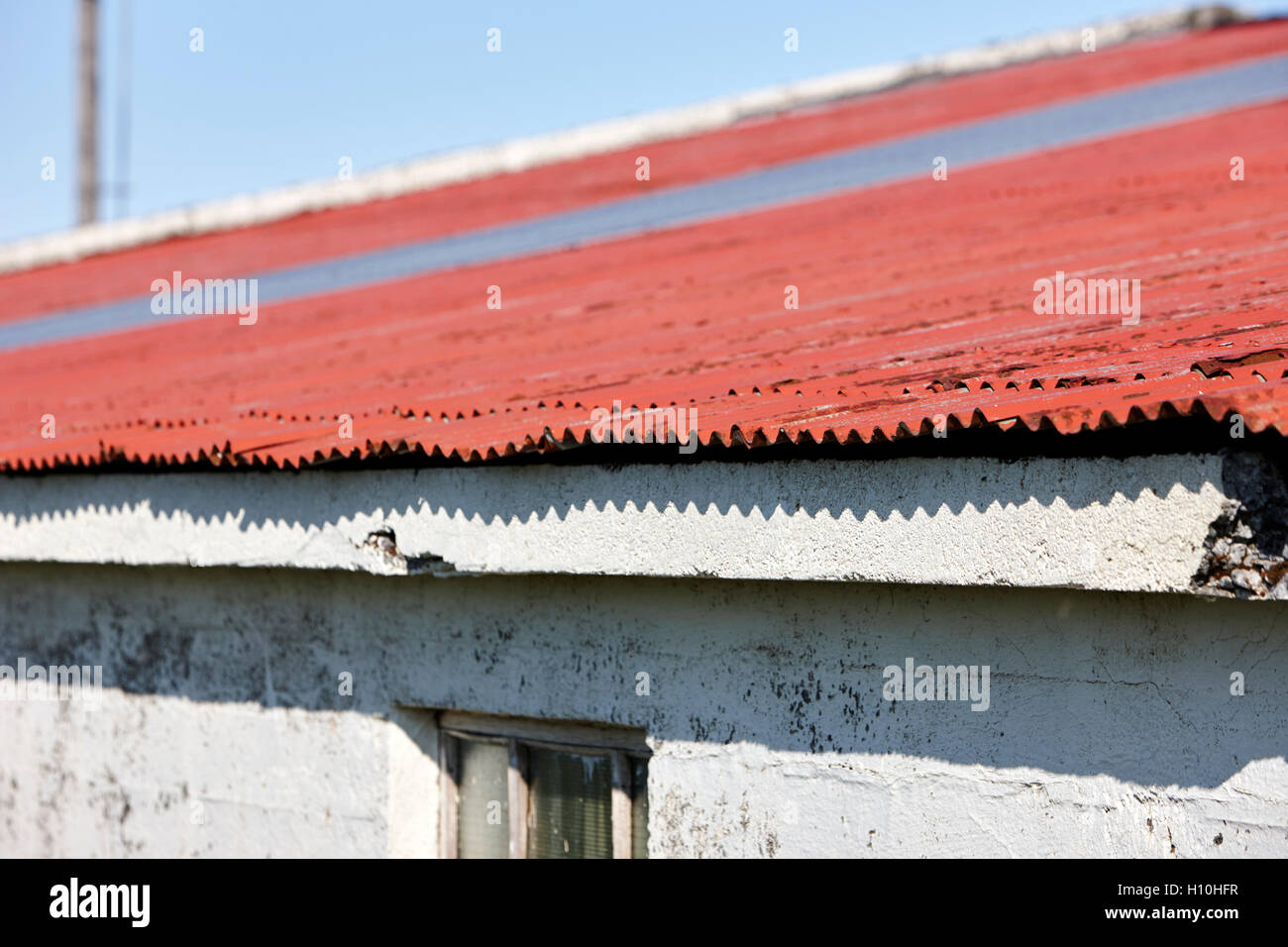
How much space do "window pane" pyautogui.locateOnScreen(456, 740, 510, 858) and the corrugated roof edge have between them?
24.4 ft

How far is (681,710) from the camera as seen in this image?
361 cm

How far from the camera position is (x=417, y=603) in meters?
4.06

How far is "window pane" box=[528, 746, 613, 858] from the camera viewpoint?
3.90 meters

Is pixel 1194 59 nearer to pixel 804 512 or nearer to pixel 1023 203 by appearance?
pixel 1023 203

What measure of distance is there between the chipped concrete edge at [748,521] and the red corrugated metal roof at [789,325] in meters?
0.12

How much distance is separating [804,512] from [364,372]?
2479mm

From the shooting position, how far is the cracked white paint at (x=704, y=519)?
8.55ft

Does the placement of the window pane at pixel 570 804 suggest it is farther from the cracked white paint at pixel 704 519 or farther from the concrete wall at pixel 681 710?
the cracked white paint at pixel 704 519

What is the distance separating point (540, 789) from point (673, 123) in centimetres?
766

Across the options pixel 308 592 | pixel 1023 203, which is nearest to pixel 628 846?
pixel 308 592
